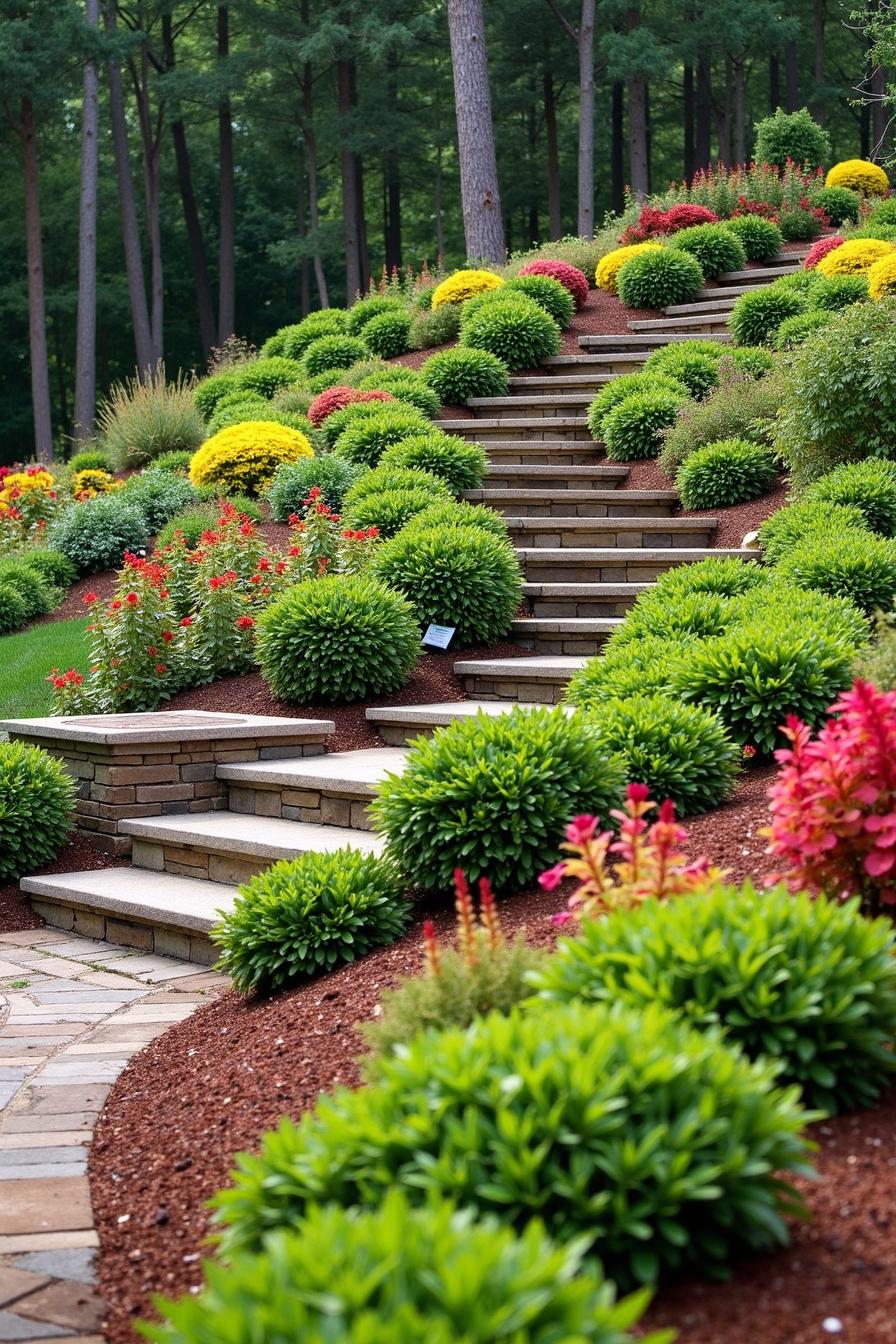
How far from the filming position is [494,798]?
13.8 feet

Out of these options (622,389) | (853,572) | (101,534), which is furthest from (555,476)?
(853,572)

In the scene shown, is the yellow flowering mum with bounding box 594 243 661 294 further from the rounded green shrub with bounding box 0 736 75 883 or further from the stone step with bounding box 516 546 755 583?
the rounded green shrub with bounding box 0 736 75 883

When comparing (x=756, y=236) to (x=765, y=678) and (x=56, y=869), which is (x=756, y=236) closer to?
(x=765, y=678)

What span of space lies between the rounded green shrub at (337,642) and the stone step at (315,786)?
500mm

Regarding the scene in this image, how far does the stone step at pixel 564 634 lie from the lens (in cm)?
746

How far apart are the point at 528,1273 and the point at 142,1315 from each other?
48.5 inches

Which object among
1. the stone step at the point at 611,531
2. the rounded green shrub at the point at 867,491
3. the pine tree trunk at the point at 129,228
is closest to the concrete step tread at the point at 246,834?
the rounded green shrub at the point at 867,491

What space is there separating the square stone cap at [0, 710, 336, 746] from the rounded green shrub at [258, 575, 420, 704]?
0.82 ft

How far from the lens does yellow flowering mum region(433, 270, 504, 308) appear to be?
548 inches

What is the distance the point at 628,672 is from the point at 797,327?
6.02 meters

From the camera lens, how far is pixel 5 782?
19.5 feet

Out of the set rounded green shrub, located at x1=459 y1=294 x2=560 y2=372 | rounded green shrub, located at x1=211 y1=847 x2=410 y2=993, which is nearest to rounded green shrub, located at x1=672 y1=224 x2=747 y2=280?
rounded green shrub, located at x1=459 y1=294 x2=560 y2=372

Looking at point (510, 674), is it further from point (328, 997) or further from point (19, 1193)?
point (19, 1193)

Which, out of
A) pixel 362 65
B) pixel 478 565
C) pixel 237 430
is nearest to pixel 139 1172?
pixel 478 565
